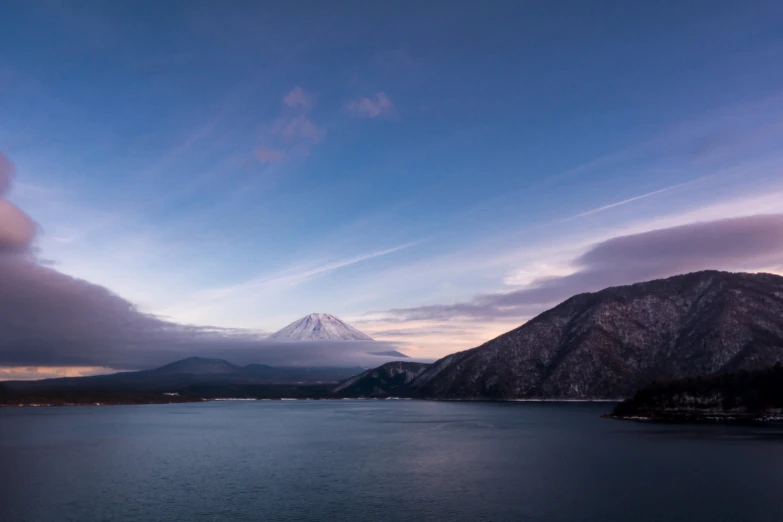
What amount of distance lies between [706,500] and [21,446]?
135575 millimetres

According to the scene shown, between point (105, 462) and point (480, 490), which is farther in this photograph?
point (105, 462)

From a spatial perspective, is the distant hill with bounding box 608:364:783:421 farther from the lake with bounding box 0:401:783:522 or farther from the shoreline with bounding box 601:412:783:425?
the lake with bounding box 0:401:783:522

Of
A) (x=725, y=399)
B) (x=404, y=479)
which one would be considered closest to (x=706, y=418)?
(x=725, y=399)

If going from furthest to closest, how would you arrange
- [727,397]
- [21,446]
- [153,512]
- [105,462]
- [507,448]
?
[727,397] < [21,446] < [507,448] < [105,462] < [153,512]

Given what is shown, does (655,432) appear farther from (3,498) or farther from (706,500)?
(3,498)

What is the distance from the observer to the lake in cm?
5638

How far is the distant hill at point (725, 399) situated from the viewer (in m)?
175

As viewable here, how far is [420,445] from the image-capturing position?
119m

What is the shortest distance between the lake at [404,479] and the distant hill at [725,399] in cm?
5011

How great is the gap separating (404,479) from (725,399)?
15844cm

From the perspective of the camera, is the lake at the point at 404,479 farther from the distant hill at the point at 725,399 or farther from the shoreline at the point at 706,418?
the distant hill at the point at 725,399

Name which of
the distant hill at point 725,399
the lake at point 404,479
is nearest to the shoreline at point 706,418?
the distant hill at point 725,399

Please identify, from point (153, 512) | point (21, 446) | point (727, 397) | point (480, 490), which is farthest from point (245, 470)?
point (727, 397)

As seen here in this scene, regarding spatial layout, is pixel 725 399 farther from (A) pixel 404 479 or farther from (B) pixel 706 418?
(A) pixel 404 479
